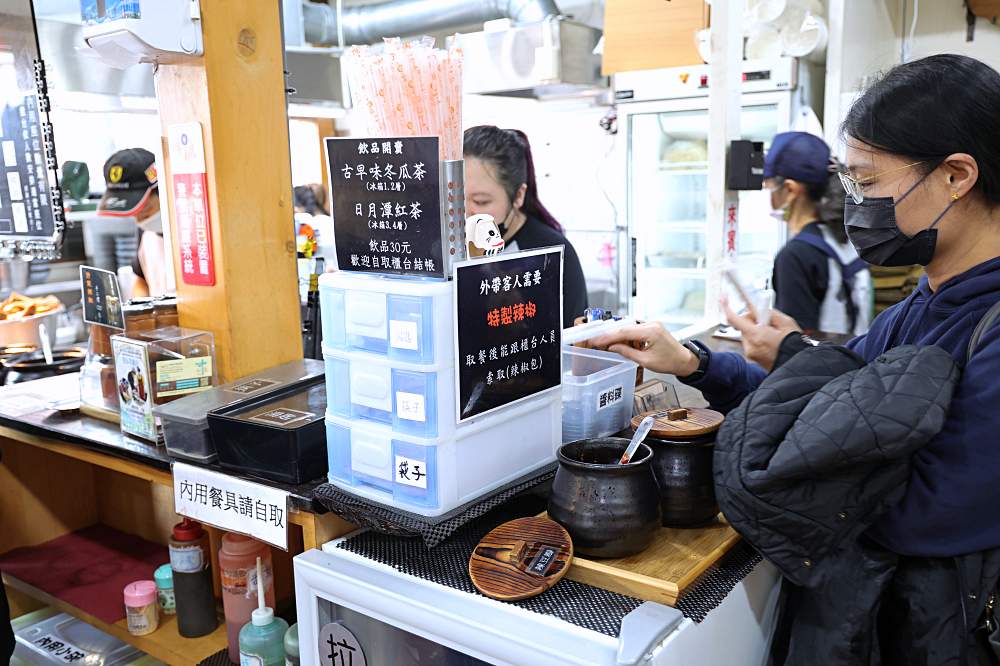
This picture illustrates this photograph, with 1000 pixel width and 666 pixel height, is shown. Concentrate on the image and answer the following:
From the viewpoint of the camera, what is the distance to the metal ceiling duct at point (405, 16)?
5.16 meters

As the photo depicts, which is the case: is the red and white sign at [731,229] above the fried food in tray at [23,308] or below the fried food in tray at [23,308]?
above

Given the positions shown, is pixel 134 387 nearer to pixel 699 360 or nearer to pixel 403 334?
pixel 403 334

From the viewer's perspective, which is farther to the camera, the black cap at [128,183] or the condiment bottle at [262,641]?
the black cap at [128,183]

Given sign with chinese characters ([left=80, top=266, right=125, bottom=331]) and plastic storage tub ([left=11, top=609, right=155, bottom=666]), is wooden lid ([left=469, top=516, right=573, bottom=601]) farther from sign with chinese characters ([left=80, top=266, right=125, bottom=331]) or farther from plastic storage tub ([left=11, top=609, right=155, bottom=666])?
plastic storage tub ([left=11, top=609, right=155, bottom=666])

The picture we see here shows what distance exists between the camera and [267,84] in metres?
1.88

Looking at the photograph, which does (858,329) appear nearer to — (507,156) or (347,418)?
(507,156)

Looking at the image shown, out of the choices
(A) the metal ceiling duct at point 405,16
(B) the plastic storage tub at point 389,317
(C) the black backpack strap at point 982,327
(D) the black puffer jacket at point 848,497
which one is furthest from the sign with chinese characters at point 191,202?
(A) the metal ceiling duct at point 405,16

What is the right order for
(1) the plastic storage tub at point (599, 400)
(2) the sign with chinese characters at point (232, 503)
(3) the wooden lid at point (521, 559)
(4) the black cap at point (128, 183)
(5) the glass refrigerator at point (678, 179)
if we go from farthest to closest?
(5) the glass refrigerator at point (678, 179), (4) the black cap at point (128, 183), (1) the plastic storage tub at point (599, 400), (2) the sign with chinese characters at point (232, 503), (3) the wooden lid at point (521, 559)

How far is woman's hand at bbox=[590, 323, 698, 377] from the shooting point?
64.1 inches

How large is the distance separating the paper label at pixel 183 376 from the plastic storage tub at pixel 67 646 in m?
0.79

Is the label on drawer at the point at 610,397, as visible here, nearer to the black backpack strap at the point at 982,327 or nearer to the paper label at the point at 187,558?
the black backpack strap at the point at 982,327

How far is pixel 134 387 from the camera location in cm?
177

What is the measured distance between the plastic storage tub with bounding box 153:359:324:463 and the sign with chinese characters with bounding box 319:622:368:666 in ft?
1.39

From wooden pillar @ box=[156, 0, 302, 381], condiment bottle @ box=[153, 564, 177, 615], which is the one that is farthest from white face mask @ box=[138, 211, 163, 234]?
condiment bottle @ box=[153, 564, 177, 615]
